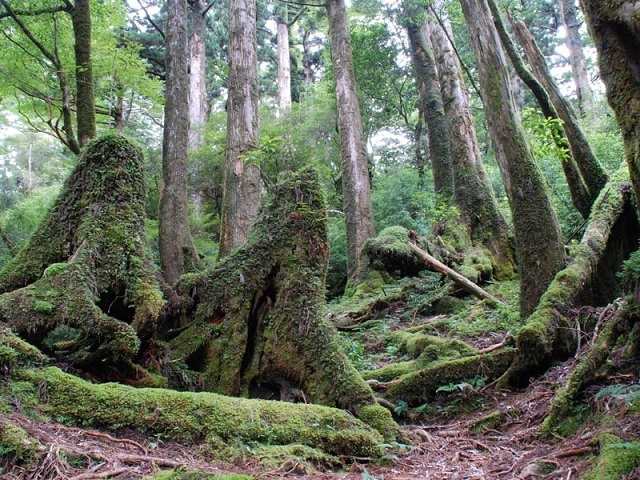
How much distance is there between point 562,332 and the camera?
555 cm

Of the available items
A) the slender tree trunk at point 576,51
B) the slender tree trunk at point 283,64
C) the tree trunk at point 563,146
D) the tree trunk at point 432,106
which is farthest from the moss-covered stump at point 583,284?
the slender tree trunk at point 283,64

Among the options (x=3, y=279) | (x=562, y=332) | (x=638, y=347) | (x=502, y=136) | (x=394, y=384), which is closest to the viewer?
(x=638, y=347)

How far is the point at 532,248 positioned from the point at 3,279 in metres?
6.24

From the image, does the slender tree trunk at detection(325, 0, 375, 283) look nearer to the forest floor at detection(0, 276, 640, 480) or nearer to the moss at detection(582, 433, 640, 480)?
the forest floor at detection(0, 276, 640, 480)

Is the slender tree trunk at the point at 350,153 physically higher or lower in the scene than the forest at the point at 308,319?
higher

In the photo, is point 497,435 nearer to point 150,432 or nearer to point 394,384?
point 394,384

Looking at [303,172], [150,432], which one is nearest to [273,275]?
[303,172]

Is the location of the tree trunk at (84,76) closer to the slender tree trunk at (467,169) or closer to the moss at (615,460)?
the moss at (615,460)

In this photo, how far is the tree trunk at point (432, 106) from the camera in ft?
51.1

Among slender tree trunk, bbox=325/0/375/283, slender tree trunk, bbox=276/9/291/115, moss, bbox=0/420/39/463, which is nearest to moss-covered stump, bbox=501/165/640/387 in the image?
moss, bbox=0/420/39/463

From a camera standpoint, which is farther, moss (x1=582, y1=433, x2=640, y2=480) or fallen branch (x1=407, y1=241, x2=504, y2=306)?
fallen branch (x1=407, y1=241, x2=504, y2=306)

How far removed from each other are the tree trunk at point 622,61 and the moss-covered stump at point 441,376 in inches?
134

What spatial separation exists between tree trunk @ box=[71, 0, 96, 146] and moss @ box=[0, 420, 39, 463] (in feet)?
20.3

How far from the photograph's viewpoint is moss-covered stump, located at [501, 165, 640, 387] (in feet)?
17.7
